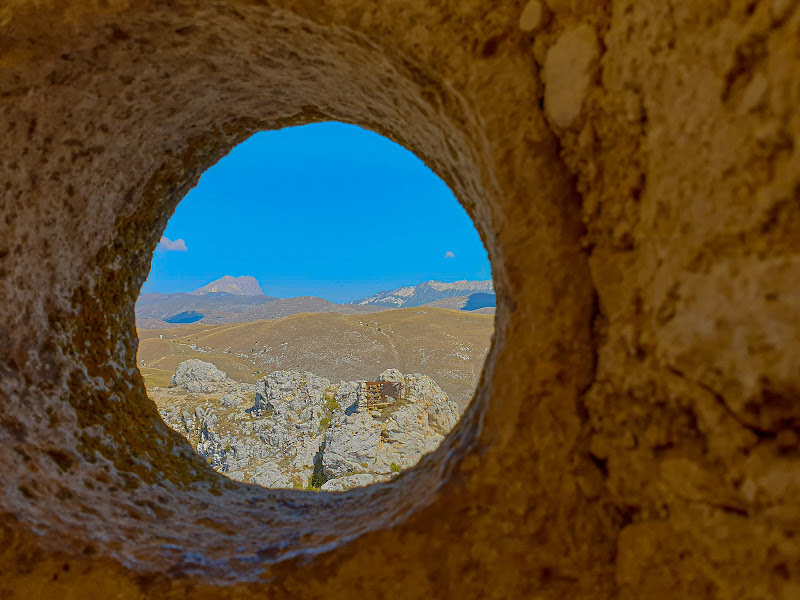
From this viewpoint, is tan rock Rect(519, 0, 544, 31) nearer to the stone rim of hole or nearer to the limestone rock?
the stone rim of hole

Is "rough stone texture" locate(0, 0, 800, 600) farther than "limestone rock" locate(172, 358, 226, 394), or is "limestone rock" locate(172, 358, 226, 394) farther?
"limestone rock" locate(172, 358, 226, 394)

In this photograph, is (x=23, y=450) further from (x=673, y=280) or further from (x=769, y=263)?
(x=769, y=263)

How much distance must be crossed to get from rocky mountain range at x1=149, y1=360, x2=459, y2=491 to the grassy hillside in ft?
22.0

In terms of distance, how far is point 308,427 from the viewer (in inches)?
525

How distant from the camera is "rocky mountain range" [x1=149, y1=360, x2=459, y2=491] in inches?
385

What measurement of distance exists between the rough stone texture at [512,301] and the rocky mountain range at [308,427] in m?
6.52

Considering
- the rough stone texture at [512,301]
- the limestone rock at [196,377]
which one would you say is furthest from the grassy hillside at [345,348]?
the rough stone texture at [512,301]

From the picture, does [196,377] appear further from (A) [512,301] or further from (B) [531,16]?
(B) [531,16]

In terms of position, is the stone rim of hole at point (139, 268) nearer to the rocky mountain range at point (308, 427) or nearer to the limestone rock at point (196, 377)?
the rocky mountain range at point (308, 427)

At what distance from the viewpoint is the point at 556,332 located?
4.39ft

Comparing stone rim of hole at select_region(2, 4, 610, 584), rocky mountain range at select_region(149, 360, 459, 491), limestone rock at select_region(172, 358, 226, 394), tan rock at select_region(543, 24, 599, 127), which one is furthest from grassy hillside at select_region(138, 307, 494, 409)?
tan rock at select_region(543, 24, 599, 127)

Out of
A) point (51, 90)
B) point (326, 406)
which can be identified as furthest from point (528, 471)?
point (326, 406)

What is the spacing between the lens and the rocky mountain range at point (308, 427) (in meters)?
9.79

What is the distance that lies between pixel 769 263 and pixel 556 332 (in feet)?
1.93
